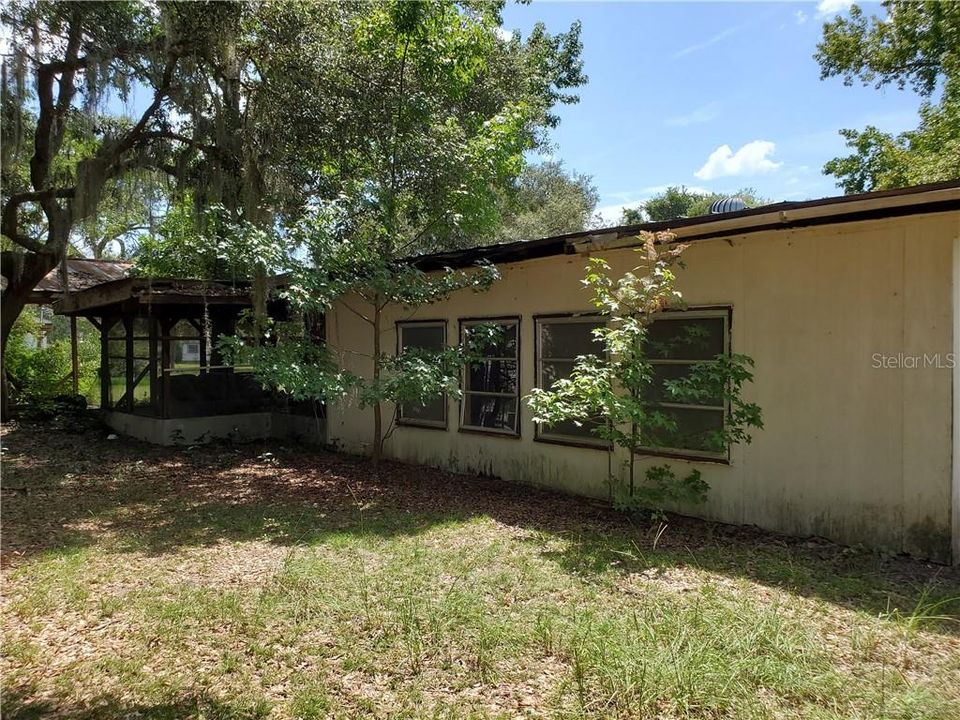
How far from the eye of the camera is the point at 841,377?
4977mm

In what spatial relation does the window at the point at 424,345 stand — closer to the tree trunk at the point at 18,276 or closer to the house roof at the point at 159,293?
the house roof at the point at 159,293

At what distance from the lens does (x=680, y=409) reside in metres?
5.86

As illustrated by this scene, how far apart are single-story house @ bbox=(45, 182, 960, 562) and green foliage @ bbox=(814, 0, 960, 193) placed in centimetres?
933

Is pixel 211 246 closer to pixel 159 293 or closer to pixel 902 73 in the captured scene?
pixel 159 293

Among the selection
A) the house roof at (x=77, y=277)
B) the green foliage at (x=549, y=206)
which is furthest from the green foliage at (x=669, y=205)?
the house roof at (x=77, y=277)

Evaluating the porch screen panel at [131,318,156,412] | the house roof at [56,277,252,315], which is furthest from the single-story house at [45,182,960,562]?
the porch screen panel at [131,318,156,412]

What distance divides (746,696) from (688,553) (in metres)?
2.04

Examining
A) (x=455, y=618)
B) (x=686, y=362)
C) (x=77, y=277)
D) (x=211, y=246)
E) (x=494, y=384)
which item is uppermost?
(x=77, y=277)

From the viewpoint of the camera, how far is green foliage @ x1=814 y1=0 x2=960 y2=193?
1326 centimetres

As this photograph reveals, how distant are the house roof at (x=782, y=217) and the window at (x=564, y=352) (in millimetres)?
800

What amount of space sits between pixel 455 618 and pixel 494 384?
14.1 feet

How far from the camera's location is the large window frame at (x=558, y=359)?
6.54 metres

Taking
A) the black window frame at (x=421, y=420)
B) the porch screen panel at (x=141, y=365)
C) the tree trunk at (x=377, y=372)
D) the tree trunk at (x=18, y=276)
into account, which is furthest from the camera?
the tree trunk at (x=18, y=276)

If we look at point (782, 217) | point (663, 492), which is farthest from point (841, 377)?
point (663, 492)
